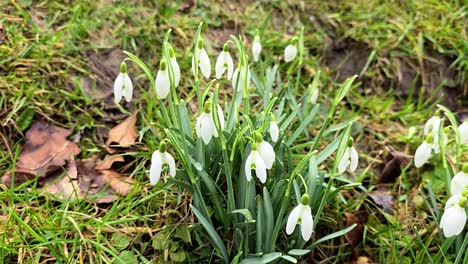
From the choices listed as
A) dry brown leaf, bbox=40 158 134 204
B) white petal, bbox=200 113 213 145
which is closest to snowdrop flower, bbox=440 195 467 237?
white petal, bbox=200 113 213 145

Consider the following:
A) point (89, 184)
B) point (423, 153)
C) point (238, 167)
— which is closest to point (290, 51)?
point (238, 167)

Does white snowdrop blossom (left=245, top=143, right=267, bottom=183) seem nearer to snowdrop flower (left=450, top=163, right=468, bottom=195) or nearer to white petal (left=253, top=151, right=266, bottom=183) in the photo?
white petal (left=253, top=151, right=266, bottom=183)

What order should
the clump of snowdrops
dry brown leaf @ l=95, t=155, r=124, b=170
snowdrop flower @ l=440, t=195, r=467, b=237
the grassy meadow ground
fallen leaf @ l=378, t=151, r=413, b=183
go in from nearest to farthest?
snowdrop flower @ l=440, t=195, r=467, b=237, the clump of snowdrops, the grassy meadow ground, dry brown leaf @ l=95, t=155, r=124, b=170, fallen leaf @ l=378, t=151, r=413, b=183

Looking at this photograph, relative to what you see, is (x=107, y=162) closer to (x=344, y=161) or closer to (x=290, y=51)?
(x=290, y=51)

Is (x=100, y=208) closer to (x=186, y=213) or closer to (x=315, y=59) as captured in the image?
(x=186, y=213)

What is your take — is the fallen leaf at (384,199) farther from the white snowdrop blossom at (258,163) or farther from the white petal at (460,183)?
the white snowdrop blossom at (258,163)

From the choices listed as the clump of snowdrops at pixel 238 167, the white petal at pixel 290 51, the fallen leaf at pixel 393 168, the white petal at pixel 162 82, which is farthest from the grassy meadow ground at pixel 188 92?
the white petal at pixel 162 82

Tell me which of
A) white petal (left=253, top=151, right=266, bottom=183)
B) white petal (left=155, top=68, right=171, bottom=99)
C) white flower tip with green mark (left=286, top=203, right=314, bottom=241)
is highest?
white petal (left=155, top=68, right=171, bottom=99)
